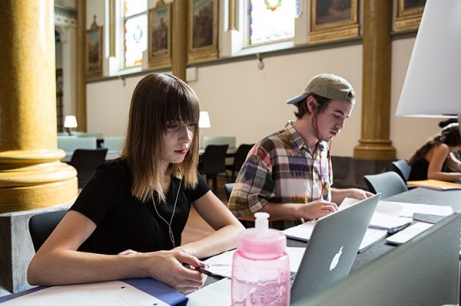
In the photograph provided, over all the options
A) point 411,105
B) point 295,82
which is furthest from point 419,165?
point 295,82

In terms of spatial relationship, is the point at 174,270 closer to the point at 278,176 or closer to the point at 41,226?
the point at 41,226

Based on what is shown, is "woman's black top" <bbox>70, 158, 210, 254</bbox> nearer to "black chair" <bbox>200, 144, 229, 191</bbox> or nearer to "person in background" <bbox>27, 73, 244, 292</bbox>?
"person in background" <bbox>27, 73, 244, 292</bbox>

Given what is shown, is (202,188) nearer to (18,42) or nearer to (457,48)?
(457,48)

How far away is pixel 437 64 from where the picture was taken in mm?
1188

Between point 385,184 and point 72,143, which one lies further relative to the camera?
point 72,143

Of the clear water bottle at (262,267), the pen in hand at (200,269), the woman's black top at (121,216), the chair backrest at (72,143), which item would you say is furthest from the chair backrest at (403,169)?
the chair backrest at (72,143)

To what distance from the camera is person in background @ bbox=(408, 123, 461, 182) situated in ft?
13.0

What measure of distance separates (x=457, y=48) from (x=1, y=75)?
225cm

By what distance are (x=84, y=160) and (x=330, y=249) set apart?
16.6 ft

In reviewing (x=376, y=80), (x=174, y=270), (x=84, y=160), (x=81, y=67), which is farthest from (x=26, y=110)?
(x=81, y=67)

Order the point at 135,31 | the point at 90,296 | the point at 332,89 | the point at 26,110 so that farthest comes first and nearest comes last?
the point at 135,31 → the point at 26,110 → the point at 332,89 → the point at 90,296

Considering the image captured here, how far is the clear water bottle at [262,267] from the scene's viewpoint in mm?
686

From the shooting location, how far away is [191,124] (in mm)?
1397

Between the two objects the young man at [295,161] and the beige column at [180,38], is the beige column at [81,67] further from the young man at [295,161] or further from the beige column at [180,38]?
the young man at [295,161]
